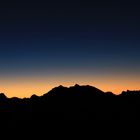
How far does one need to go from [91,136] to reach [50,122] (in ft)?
111

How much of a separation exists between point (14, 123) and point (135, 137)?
2661 inches

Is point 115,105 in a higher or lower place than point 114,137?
higher

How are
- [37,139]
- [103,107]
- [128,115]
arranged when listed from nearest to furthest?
[37,139], [128,115], [103,107]

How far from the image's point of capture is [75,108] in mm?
181250

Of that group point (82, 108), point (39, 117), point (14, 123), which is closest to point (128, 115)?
point (82, 108)

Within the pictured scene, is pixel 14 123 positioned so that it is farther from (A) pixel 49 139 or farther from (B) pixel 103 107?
(B) pixel 103 107

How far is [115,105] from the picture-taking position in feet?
589

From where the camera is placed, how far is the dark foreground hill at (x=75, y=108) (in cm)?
16288

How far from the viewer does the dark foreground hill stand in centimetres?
16288

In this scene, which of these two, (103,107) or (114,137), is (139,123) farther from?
(103,107)

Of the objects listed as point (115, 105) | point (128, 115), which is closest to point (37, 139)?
point (128, 115)

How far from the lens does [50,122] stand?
159 metres

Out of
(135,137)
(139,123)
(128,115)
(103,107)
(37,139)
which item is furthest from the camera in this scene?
(103,107)

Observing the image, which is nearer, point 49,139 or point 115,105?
point 49,139
